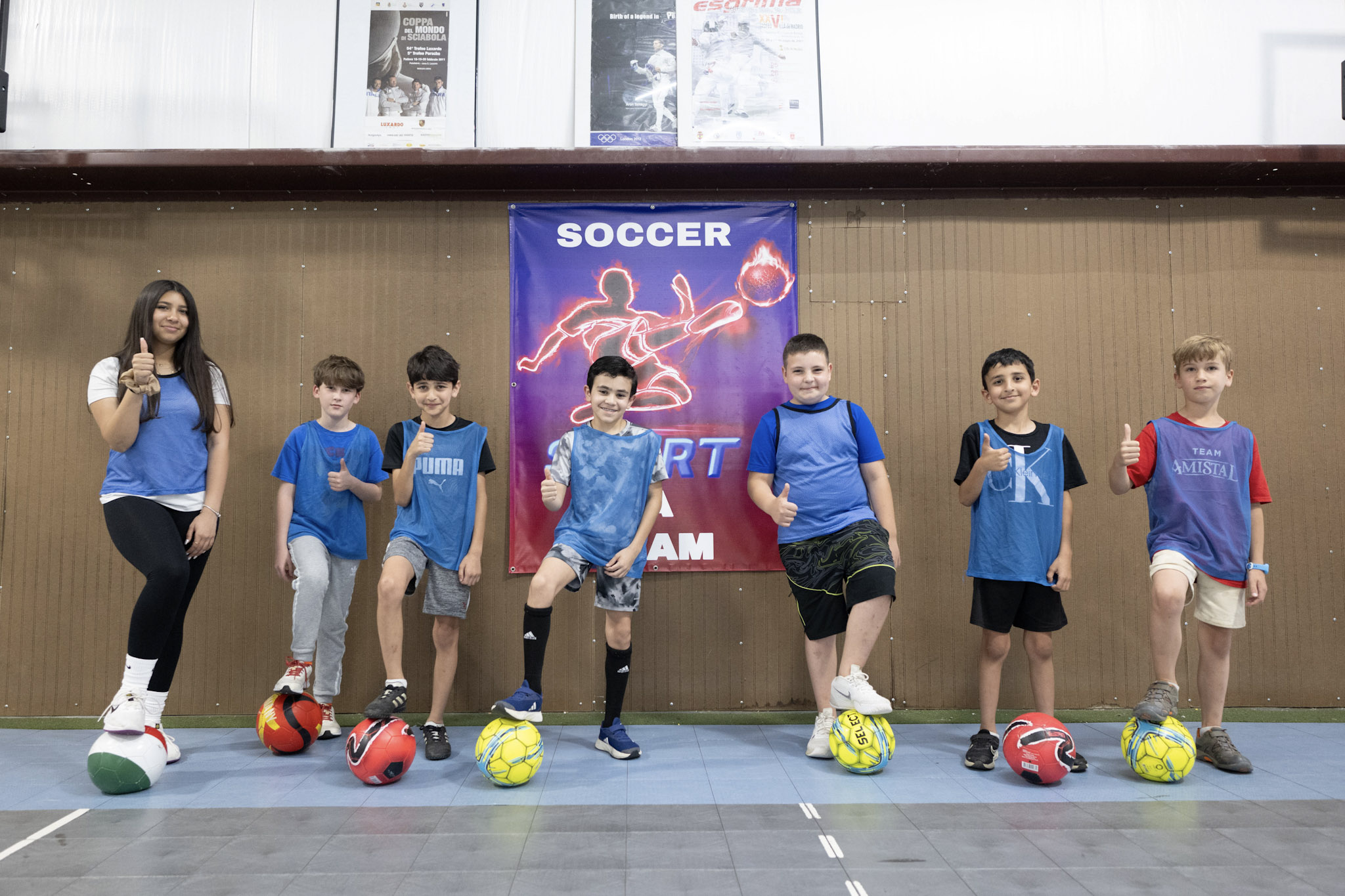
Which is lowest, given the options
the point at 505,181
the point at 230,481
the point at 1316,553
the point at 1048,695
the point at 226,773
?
the point at 226,773

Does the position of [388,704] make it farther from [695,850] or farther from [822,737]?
[822,737]

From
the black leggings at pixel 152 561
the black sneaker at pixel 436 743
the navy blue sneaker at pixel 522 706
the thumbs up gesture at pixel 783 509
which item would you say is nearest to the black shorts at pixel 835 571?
the thumbs up gesture at pixel 783 509

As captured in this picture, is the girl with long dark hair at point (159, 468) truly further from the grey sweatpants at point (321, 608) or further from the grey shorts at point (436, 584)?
the grey shorts at point (436, 584)

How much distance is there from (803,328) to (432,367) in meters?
1.88

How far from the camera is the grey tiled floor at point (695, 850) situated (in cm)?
207

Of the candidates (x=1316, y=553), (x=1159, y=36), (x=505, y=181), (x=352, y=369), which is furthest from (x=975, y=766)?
(x=1159, y=36)

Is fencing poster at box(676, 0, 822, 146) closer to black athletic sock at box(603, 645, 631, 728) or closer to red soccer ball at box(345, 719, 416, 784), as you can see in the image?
black athletic sock at box(603, 645, 631, 728)

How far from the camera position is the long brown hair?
3109mm

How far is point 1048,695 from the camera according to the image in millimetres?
3361

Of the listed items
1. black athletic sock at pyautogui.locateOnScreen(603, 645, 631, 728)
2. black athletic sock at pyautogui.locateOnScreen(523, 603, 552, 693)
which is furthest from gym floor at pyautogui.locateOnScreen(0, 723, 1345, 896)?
black athletic sock at pyautogui.locateOnScreen(523, 603, 552, 693)

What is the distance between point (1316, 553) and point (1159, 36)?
2815 mm

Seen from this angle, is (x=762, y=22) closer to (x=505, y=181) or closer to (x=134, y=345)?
(x=505, y=181)

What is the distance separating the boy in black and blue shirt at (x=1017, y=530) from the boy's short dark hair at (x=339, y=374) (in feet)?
9.12

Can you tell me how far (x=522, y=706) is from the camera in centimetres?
293
